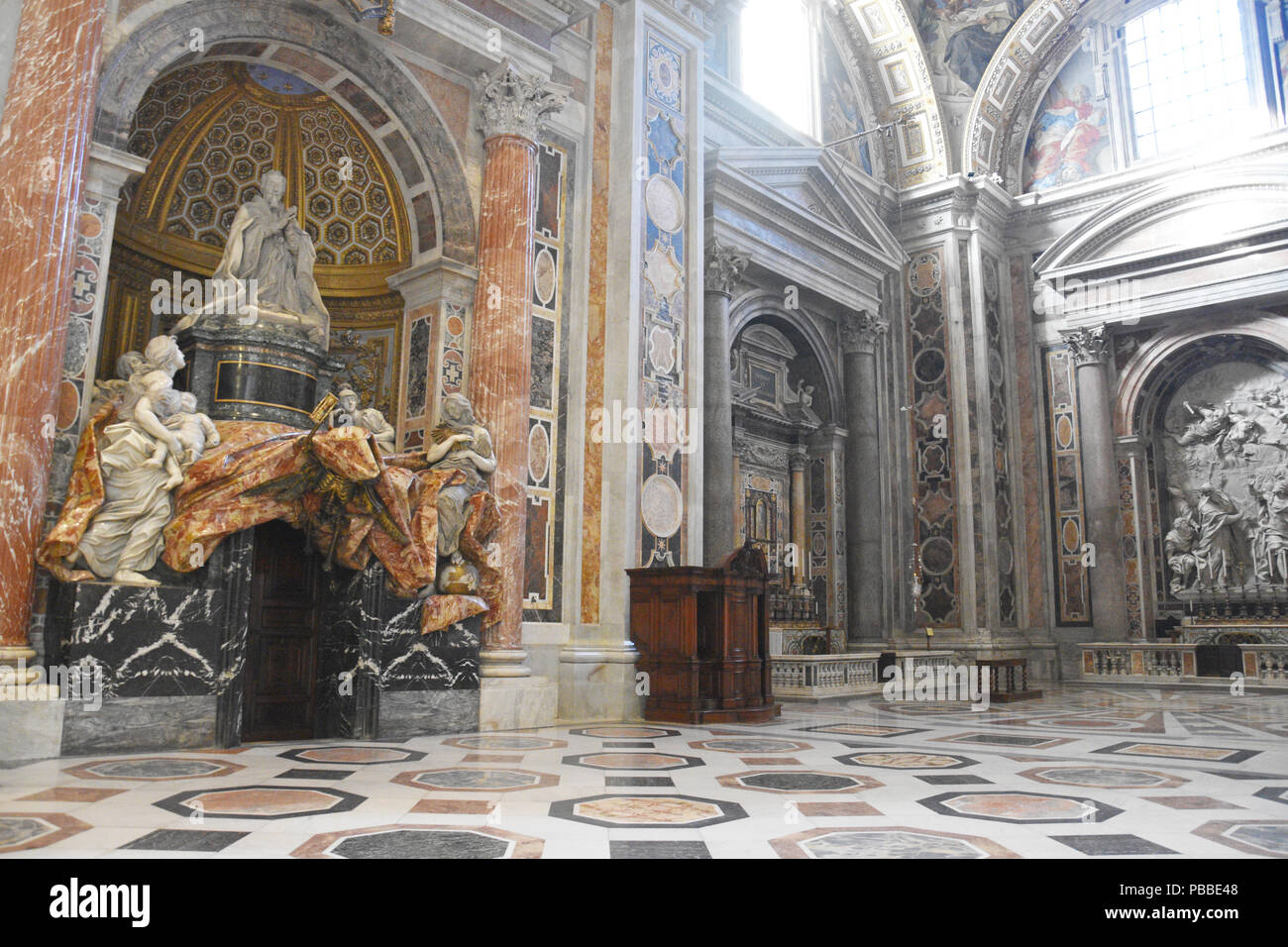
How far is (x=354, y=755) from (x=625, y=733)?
2394mm

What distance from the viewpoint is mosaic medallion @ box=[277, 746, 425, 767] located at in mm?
5848

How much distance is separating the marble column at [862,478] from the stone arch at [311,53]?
8.20 m

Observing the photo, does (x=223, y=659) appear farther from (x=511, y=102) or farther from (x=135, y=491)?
(x=511, y=102)

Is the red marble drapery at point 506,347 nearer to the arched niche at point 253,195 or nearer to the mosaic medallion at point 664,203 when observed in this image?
the arched niche at point 253,195

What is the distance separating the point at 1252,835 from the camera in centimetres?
375

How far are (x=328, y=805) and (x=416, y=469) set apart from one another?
4093 mm

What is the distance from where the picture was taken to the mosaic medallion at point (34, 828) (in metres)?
3.36

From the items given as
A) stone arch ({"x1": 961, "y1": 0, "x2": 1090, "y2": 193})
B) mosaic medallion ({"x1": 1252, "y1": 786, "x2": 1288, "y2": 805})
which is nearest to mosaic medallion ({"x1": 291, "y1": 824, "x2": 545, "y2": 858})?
mosaic medallion ({"x1": 1252, "y1": 786, "x2": 1288, "y2": 805})

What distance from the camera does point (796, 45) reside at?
645 inches

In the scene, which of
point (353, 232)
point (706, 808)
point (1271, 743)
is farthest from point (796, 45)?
point (706, 808)

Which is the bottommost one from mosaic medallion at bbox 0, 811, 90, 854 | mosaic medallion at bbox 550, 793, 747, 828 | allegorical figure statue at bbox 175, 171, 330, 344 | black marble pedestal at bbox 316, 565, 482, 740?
mosaic medallion at bbox 550, 793, 747, 828

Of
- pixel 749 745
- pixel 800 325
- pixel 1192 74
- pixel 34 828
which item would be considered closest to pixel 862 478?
pixel 800 325

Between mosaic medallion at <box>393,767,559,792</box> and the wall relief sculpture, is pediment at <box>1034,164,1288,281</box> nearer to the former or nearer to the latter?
the wall relief sculpture

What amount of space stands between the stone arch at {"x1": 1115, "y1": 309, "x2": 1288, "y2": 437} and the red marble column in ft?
50.6
